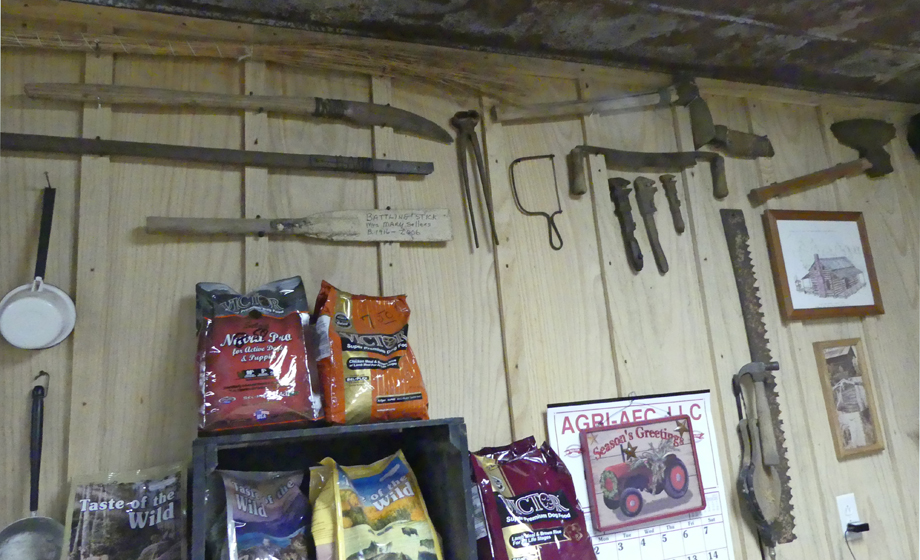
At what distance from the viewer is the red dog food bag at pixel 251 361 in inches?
43.1

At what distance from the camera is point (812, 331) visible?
6.39 ft

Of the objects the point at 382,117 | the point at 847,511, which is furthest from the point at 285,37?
the point at 847,511

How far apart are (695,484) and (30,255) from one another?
168 cm

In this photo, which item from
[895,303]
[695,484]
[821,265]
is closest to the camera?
[695,484]

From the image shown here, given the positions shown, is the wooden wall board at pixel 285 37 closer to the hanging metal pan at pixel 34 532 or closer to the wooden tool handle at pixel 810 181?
the wooden tool handle at pixel 810 181

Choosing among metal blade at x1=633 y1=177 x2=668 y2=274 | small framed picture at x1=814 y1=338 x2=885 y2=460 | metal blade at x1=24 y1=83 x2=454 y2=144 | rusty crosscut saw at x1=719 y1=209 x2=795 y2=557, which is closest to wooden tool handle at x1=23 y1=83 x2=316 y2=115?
metal blade at x1=24 y1=83 x2=454 y2=144

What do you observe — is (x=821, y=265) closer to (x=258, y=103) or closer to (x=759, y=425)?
(x=759, y=425)

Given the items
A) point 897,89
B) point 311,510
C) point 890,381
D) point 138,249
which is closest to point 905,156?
point 897,89

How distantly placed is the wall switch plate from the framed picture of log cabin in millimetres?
552

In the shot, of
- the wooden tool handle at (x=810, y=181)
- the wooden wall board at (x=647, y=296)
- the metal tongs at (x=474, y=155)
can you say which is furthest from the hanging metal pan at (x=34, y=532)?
the wooden tool handle at (x=810, y=181)

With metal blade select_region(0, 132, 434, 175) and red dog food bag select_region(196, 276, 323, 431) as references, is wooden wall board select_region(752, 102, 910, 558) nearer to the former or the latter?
metal blade select_region(0, 132, 434, 175)

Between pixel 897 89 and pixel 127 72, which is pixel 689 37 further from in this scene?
pixel 127 72

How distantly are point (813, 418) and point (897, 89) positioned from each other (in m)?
1.28

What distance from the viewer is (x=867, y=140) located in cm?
220
